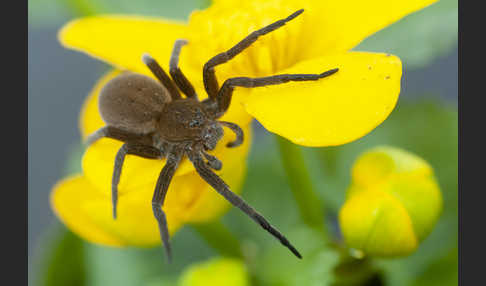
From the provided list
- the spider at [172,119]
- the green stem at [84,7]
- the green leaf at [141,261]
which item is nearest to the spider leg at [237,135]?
the spider at [172,119]

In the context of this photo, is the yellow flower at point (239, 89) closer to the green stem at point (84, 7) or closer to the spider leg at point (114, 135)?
the spider leg at point (114, 135)

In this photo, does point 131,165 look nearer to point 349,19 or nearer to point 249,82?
point 249,82

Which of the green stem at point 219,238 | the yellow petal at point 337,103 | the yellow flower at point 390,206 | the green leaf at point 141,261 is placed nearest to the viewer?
the yellow petal at point 337,103

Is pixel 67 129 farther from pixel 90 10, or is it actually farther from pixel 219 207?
pixel 219 207

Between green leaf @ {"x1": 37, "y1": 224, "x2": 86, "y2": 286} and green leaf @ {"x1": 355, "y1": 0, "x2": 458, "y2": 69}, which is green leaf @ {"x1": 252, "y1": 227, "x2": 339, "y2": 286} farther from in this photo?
Result: green leaf @ {"x1": 37, "y1": 224, "x2": 86, "y2": 286}

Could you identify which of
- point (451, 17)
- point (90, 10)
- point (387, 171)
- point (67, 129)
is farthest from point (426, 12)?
point (67, 129)

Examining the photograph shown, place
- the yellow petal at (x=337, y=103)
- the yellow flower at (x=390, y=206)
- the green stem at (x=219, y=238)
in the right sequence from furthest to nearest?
the green stem at (x=219, y=238), the yellow flower at (x=390, y=206), the yellow petal at (x=337, y=103)

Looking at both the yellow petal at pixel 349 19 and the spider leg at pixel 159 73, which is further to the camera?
the spider leg at pixel 159 73
